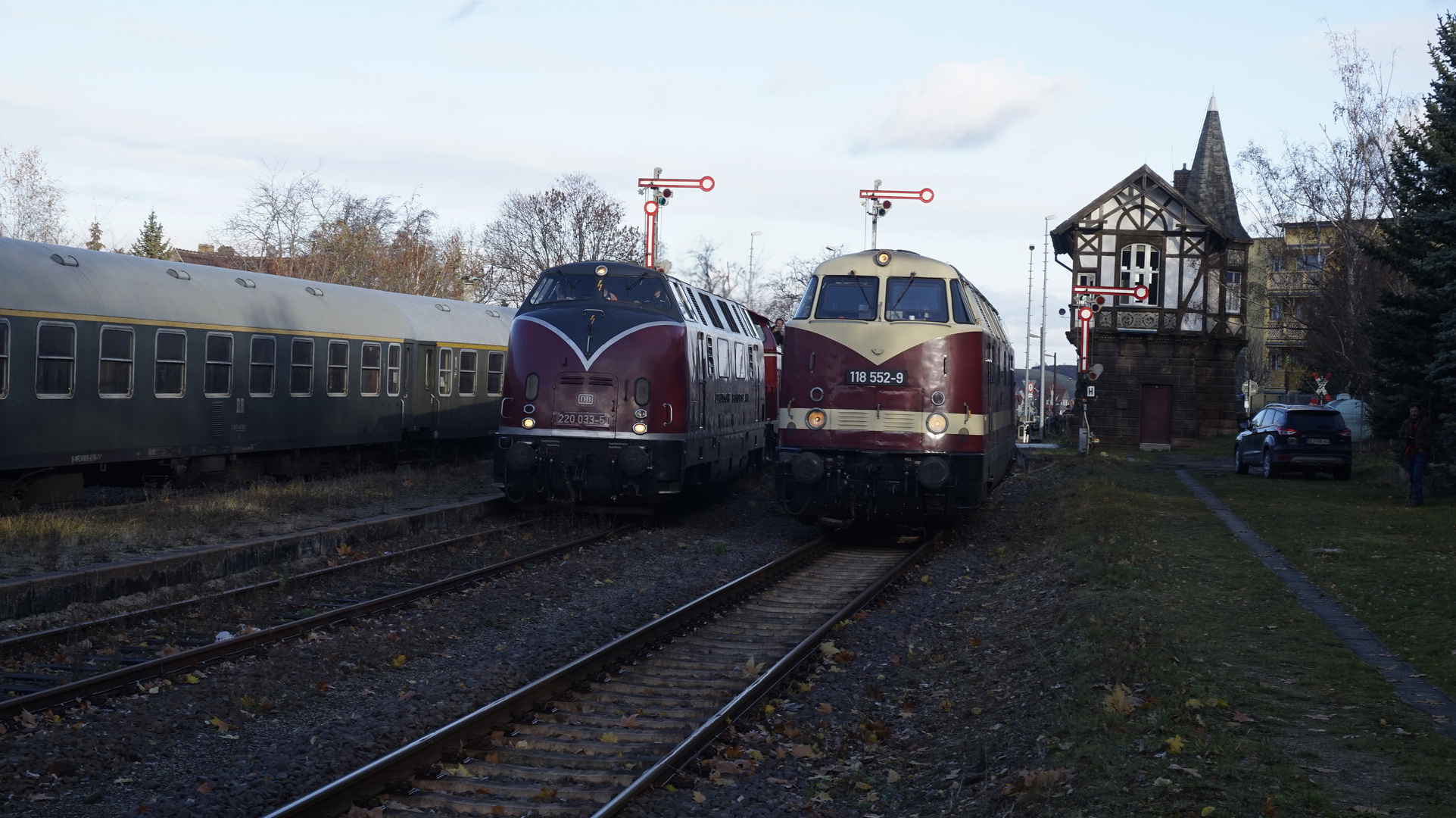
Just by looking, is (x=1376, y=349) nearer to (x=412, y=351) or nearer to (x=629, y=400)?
(x=629, y=400)

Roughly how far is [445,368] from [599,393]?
32.9ft

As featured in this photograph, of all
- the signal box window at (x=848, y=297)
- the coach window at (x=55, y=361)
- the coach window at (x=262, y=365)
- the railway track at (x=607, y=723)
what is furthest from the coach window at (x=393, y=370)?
the railway track at (x=607, y=723)

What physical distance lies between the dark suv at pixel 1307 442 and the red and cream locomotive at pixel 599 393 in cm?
1626

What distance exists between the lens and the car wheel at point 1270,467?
28.0 m

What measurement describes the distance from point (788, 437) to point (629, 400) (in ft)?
8.25

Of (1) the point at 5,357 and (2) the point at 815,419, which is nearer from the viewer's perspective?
(1) the point at 5,357

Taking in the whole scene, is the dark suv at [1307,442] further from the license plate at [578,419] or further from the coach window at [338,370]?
the coach window at [338,370]

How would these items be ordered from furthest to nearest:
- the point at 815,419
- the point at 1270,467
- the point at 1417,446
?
1. the point at 1270,467
2. the point at 1417,446
3. the point at 815,419

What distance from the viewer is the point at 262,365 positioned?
1992 cm

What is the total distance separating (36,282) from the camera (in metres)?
15.2

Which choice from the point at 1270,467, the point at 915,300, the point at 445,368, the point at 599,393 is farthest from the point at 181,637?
the point at 1270,467

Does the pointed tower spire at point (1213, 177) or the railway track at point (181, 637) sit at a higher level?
the pointed tower spire at point (1213, 177)

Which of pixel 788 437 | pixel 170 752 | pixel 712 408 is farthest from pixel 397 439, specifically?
pixel 170 752

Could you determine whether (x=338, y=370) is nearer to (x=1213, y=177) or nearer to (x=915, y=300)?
(x=915, y=300)
